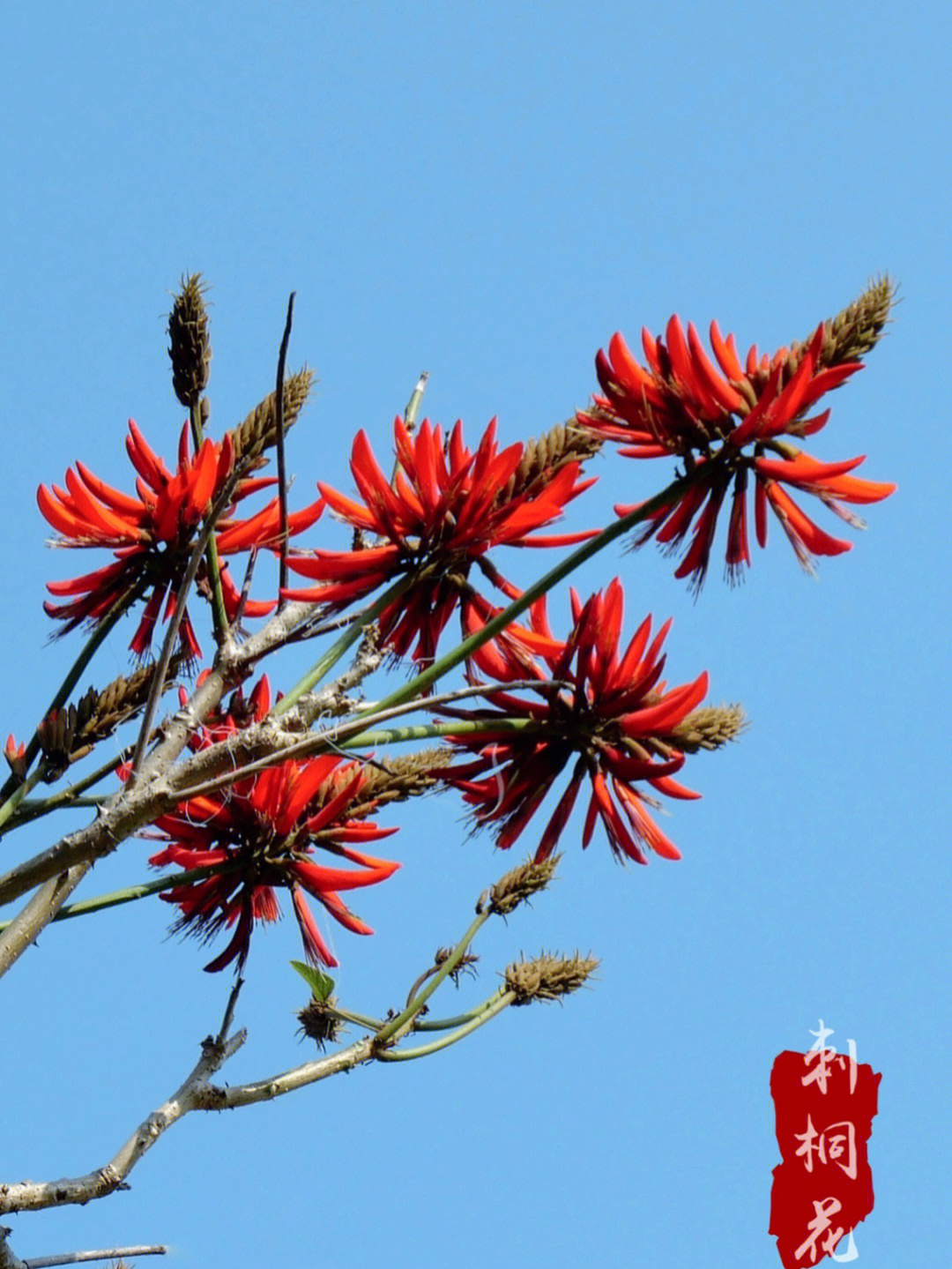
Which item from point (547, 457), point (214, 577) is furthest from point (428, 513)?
point (214, 577)

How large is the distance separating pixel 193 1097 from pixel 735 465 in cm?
98

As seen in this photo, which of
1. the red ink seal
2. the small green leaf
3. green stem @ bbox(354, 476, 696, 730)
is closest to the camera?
green stem @ bbox(354, 476, 696, 730)

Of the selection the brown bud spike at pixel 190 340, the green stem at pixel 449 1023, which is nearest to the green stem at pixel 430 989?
the green stem at pixel 449 1023

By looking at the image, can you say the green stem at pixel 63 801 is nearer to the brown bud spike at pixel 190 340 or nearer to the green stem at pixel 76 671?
the green stem at pixel 76 671

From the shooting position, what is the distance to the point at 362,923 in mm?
2117

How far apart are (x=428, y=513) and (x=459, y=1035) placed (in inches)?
28.7

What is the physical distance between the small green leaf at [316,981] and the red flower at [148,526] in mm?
446

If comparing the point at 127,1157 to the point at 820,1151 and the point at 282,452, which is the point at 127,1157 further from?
the point at 820,1151

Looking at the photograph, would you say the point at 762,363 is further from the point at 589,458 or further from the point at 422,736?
the point at 422,736

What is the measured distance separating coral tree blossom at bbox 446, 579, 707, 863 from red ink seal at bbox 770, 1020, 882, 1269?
7.78 feet

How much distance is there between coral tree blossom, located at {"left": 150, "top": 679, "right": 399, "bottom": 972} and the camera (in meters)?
2.00

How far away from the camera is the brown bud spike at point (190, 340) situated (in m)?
1.78

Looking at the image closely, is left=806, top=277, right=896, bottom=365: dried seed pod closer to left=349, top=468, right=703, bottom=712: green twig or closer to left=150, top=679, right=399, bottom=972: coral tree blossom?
left=349, top=468, right=703, bottom=712: green twig

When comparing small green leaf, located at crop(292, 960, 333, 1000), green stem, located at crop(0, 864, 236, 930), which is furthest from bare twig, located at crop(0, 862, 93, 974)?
small green leaf, located at crop(292, 960, 333, 1000)
